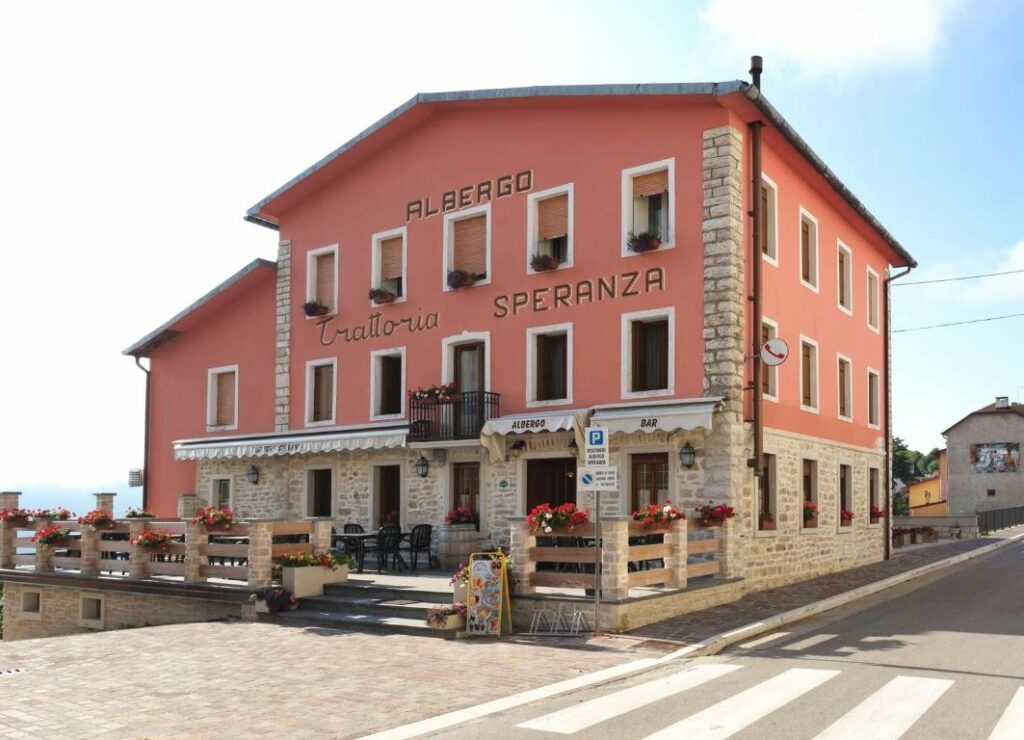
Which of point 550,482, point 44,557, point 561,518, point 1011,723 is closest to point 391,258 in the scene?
point 550,482

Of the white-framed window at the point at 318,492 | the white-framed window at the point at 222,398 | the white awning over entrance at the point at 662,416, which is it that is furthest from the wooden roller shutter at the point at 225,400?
the white awning over entrance at the point at 662,416

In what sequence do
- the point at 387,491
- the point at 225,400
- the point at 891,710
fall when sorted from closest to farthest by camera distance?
the point at 891,710
the point at 387,491
the point at 225,400

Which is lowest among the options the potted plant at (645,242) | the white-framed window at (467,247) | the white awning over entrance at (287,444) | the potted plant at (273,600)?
the potted plant at (273,600)

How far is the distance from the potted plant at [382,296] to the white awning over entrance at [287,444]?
2809mm

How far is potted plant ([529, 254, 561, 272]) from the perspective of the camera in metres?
18.0

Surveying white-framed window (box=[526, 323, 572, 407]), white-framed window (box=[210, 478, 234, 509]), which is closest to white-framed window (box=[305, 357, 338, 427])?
white-framed window (box=[210, 478, 234, 509])

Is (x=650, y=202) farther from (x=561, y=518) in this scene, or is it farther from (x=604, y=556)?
(x=604, y=556)

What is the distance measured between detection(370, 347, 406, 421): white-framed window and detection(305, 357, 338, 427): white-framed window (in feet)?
4.63

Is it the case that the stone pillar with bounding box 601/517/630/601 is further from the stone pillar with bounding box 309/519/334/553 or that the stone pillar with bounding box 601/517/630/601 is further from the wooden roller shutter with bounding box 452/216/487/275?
the wooden roller shutter with bounding box 452/216/487/275

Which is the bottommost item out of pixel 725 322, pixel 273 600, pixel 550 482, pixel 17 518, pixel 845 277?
pixel 273 600

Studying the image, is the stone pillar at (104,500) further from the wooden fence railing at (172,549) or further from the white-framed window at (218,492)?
the white-framed window at (218,492)

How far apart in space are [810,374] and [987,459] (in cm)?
4053

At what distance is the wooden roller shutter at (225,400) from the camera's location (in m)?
24.8

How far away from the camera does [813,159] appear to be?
61.3 feet
